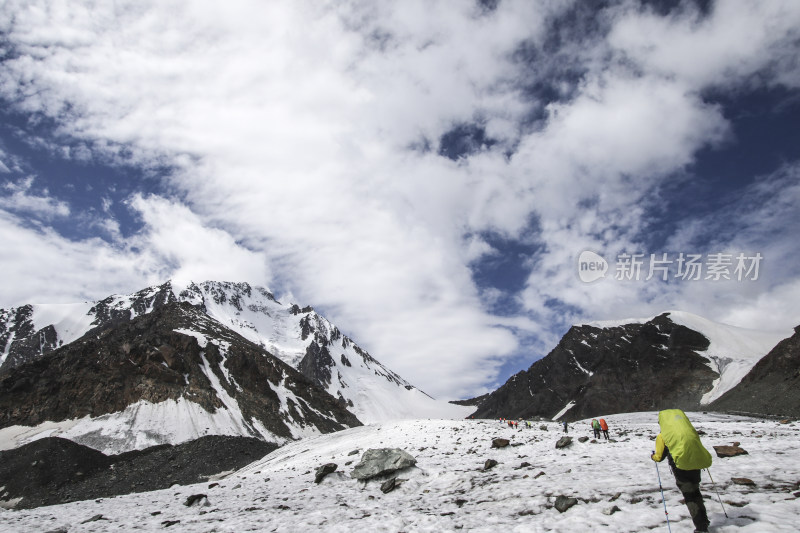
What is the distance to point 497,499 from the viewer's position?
13.5 metres

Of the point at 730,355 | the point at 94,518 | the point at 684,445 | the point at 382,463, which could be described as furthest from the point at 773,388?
the point at 94,518

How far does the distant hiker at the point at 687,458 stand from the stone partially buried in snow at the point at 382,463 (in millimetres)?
13701

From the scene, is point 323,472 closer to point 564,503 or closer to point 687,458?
point 564,503

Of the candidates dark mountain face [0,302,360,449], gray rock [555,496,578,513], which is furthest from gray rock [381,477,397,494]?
dark mountain face [0,302,360,449]

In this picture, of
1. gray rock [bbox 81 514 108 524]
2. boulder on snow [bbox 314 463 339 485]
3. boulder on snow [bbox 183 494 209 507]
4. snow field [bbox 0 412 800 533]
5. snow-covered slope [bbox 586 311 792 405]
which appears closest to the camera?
snow field [bbox 0 412 800 533]

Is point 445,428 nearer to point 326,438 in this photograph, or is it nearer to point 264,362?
point 326,438

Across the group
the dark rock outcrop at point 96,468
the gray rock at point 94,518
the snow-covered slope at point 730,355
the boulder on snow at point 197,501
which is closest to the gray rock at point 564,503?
the boulder on snow at point 197,501

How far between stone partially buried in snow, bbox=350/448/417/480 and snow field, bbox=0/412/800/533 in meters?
0.49

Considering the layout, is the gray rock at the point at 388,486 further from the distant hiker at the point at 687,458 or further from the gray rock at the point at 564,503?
the distant hiker at the point at 687,458

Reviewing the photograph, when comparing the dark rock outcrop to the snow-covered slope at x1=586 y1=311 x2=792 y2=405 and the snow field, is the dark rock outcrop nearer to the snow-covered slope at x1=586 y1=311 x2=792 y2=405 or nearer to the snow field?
the snow field

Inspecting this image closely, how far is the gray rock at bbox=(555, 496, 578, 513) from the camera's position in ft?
35.9

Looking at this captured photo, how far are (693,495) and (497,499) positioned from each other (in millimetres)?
6588

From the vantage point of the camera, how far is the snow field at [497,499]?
9734 mm

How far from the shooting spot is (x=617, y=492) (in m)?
11.9
